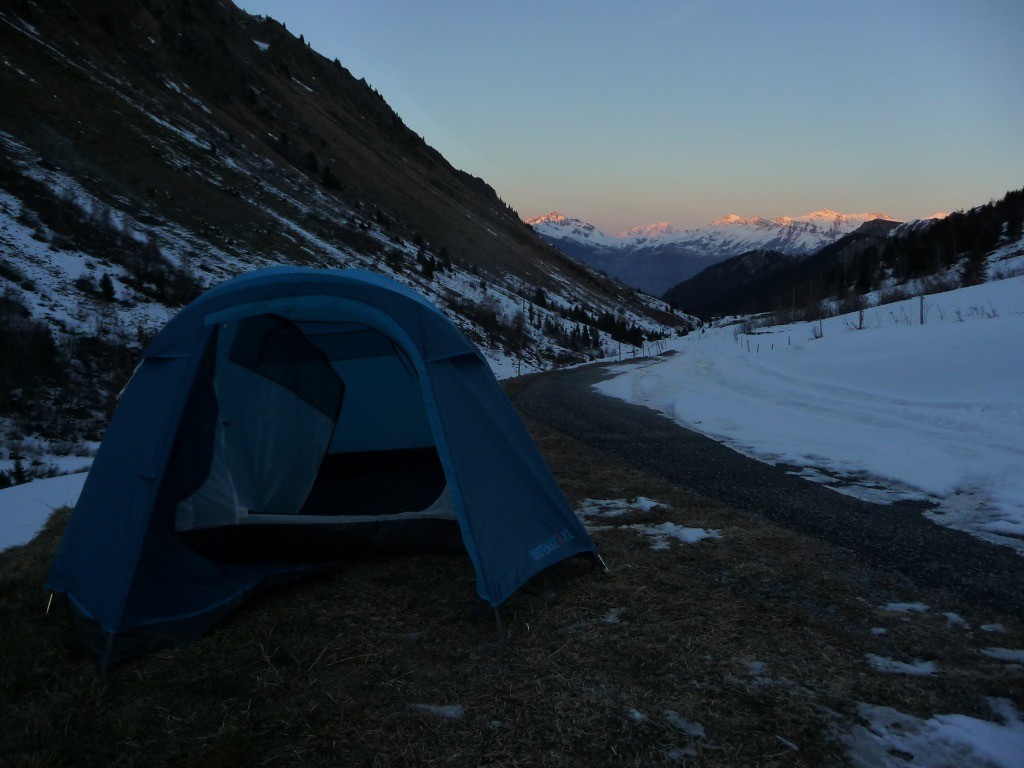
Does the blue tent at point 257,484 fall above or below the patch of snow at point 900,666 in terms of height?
above

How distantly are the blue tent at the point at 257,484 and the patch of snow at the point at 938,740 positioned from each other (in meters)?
2.05

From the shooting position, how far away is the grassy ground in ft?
9.00

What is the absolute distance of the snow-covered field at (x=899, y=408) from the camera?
5.92 m

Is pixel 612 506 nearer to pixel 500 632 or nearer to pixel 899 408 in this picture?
pixel 500 632

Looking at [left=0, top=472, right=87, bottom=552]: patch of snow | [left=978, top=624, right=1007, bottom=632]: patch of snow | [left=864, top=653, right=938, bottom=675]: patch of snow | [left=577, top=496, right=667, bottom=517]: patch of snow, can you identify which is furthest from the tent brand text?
[left=0, top=472, right=87, bottom=552]: patch of snow

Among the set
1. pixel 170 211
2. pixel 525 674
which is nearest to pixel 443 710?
pixel 525 674

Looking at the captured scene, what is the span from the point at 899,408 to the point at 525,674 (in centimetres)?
858

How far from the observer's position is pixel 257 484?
5312mm

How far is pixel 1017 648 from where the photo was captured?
320 cm

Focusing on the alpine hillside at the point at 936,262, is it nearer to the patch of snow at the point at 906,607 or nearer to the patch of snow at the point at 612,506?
the patch of snow at the point at 612,506

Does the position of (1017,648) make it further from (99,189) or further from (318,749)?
(99,189)

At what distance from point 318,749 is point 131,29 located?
52616 mm

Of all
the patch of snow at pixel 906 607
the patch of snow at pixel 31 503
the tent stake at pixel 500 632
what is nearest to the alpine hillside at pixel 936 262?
the patch of snow at pixel 906 607

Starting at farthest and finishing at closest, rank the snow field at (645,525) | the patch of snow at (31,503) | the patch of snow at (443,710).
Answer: the patch of snow at (31,503) < the snow field at (645,525) < the patch of snow at (443,710)
